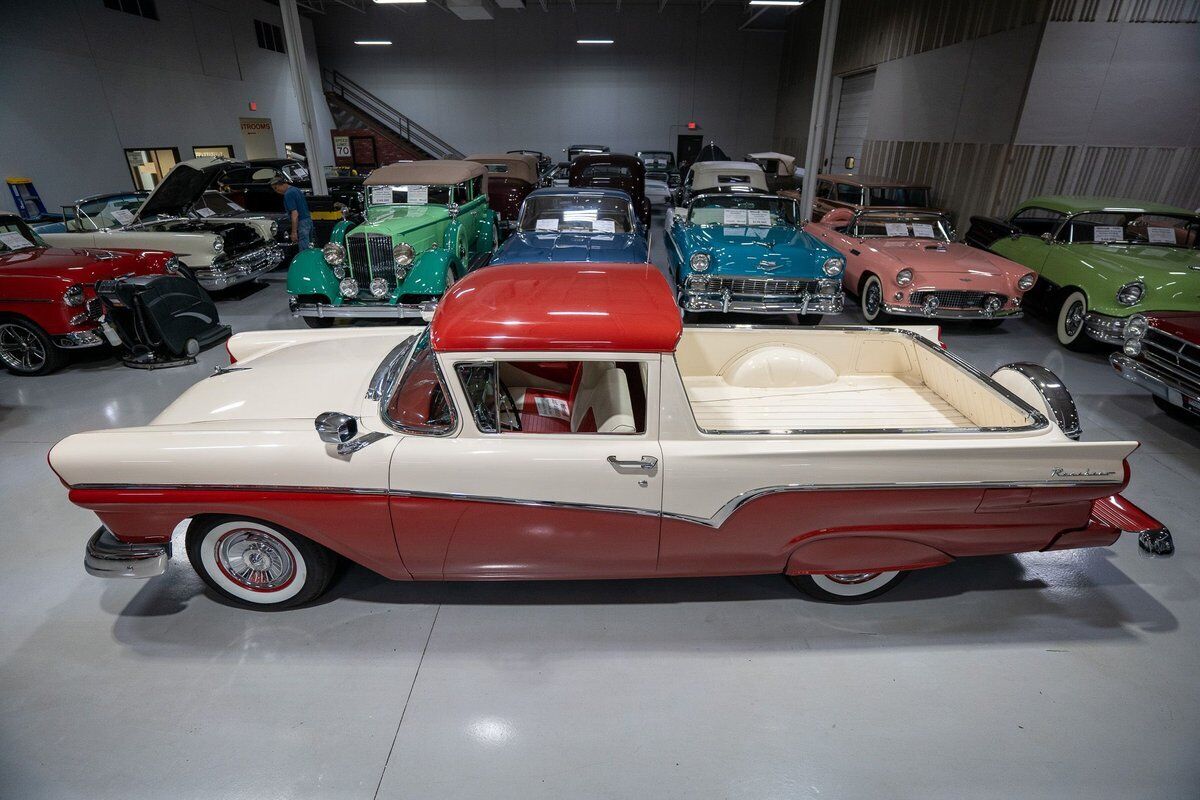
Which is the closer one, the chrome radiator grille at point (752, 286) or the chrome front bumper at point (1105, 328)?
the chrome front bumper at point (1105, 328)

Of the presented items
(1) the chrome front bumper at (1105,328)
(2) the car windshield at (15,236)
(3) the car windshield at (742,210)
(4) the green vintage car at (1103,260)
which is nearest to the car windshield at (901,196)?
(4) the green vintage car at (1103,260)

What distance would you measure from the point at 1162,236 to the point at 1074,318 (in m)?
1.53

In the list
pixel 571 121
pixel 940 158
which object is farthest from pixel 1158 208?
pixel 571 121

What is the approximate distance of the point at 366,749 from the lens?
6.98 feet

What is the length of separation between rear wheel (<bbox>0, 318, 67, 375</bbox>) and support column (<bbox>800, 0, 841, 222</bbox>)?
28.3ft

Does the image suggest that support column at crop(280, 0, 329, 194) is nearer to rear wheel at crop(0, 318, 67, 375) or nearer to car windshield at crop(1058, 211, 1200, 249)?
rear wheel at crop(0, 318, 67, 375)

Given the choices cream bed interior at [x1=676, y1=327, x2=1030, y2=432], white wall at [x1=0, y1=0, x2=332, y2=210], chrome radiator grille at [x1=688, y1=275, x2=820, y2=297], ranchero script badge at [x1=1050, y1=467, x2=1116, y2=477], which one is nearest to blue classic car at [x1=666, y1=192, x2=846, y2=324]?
chrome radiator grille at [x1=688, y1=275, x2=820, y2=297]

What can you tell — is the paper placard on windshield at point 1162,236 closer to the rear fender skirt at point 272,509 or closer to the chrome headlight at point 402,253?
the chrome headlight at point 402,253

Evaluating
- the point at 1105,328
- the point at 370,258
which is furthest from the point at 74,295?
the point at 1105,328

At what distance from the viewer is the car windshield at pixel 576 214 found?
6996 mm

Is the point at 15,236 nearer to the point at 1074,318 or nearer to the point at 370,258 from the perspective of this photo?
the point at 370,258

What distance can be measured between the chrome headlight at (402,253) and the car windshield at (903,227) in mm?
5484

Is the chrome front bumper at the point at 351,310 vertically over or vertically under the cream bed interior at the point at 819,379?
under

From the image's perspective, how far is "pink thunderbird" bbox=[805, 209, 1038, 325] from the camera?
20.0 ft
